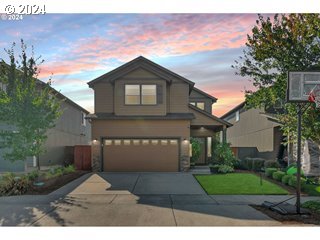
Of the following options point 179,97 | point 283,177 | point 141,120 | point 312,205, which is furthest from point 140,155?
point 312,205

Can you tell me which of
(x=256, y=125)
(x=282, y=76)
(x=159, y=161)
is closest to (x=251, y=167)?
(x=256, y=125)

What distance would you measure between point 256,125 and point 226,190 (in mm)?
8458

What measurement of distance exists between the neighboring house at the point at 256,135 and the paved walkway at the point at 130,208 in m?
6.96

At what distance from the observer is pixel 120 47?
7.82 metres

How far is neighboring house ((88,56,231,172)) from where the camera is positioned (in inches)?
538

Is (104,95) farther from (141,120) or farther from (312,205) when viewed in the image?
(312,205)

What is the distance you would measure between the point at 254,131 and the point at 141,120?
7.13 meters

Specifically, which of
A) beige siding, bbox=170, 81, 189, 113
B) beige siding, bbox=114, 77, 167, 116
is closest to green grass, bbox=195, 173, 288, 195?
beige siding, bbox=114, 77, 167, 116

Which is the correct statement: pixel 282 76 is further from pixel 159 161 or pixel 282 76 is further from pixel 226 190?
pixel 159 161

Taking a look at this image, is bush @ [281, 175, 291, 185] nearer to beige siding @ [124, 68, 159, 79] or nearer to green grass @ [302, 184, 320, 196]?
green grass @ [302, 184, 320, 196]

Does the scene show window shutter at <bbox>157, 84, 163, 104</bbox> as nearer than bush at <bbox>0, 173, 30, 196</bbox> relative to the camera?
No

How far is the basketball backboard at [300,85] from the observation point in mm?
6383

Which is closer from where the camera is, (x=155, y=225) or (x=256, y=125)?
(x=155, y=225)

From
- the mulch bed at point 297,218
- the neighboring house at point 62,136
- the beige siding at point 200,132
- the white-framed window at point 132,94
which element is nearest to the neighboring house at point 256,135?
the beige siding at point 200,132
